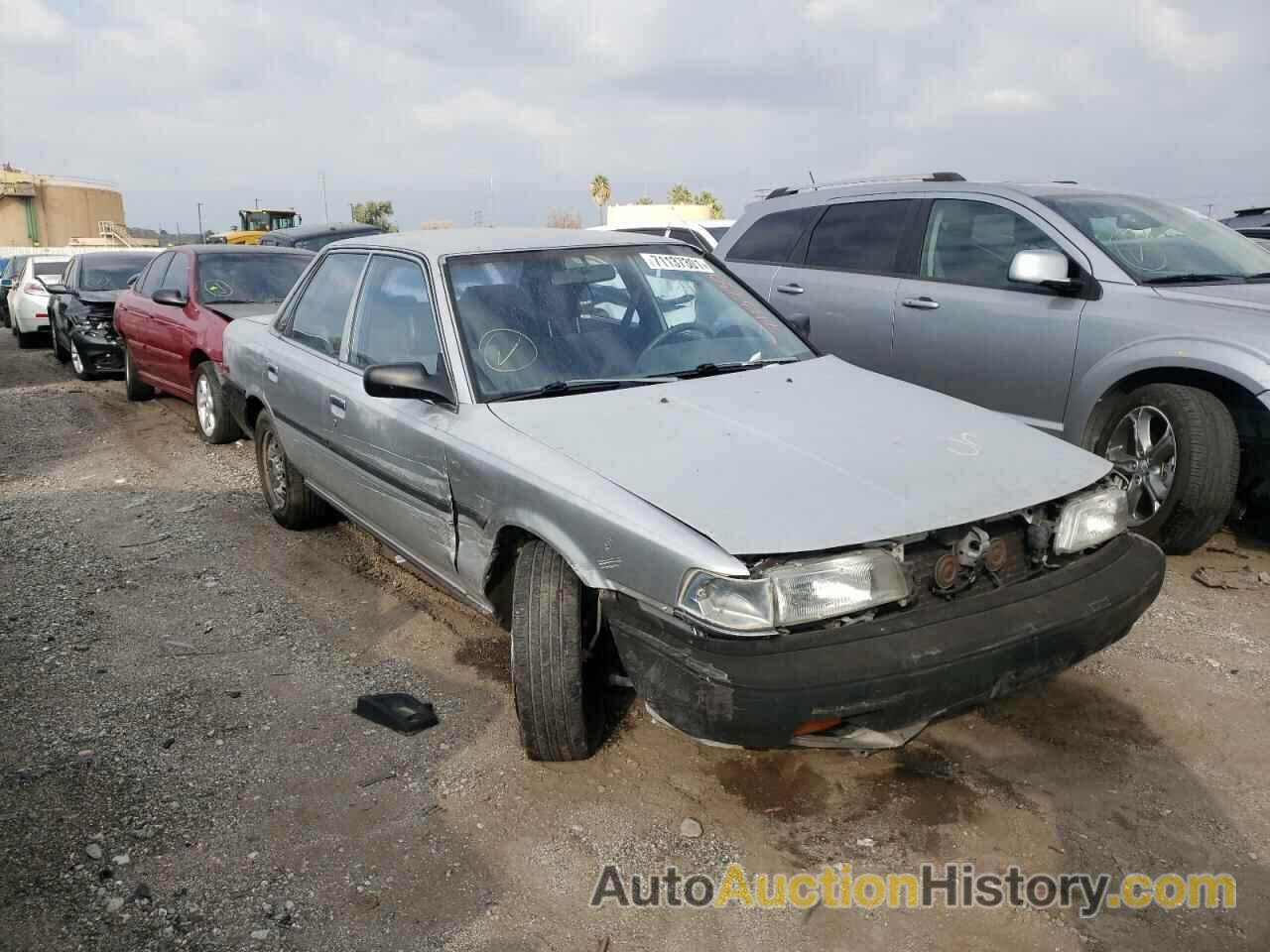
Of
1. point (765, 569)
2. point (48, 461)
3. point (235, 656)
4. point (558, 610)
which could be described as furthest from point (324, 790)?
point (48, 461)

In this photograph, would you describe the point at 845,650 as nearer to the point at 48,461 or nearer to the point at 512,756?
the point at 512,756

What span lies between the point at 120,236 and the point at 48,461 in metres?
38.4

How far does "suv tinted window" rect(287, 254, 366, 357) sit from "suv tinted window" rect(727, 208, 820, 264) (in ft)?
10.1

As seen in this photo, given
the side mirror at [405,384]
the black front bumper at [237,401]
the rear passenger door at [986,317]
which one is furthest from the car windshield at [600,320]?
the black front bumper at [237,401]

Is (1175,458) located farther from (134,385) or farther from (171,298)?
(134,385)

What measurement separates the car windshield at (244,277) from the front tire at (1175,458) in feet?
19.8

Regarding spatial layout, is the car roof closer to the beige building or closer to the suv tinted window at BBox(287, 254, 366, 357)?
the suv tinted window at BBox(287, 254, 366, 357)

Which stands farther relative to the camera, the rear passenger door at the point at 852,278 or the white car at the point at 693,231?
the white car at the point at 693,231

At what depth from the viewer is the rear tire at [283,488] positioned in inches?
210

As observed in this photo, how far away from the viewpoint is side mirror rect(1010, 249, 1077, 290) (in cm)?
493

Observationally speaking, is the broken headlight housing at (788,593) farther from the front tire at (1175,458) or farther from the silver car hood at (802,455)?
the front tire at (1175,458)

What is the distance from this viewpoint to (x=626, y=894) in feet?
8.64

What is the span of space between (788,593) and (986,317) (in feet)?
11.2

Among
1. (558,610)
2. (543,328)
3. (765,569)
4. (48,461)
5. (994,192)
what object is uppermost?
(994,192)
